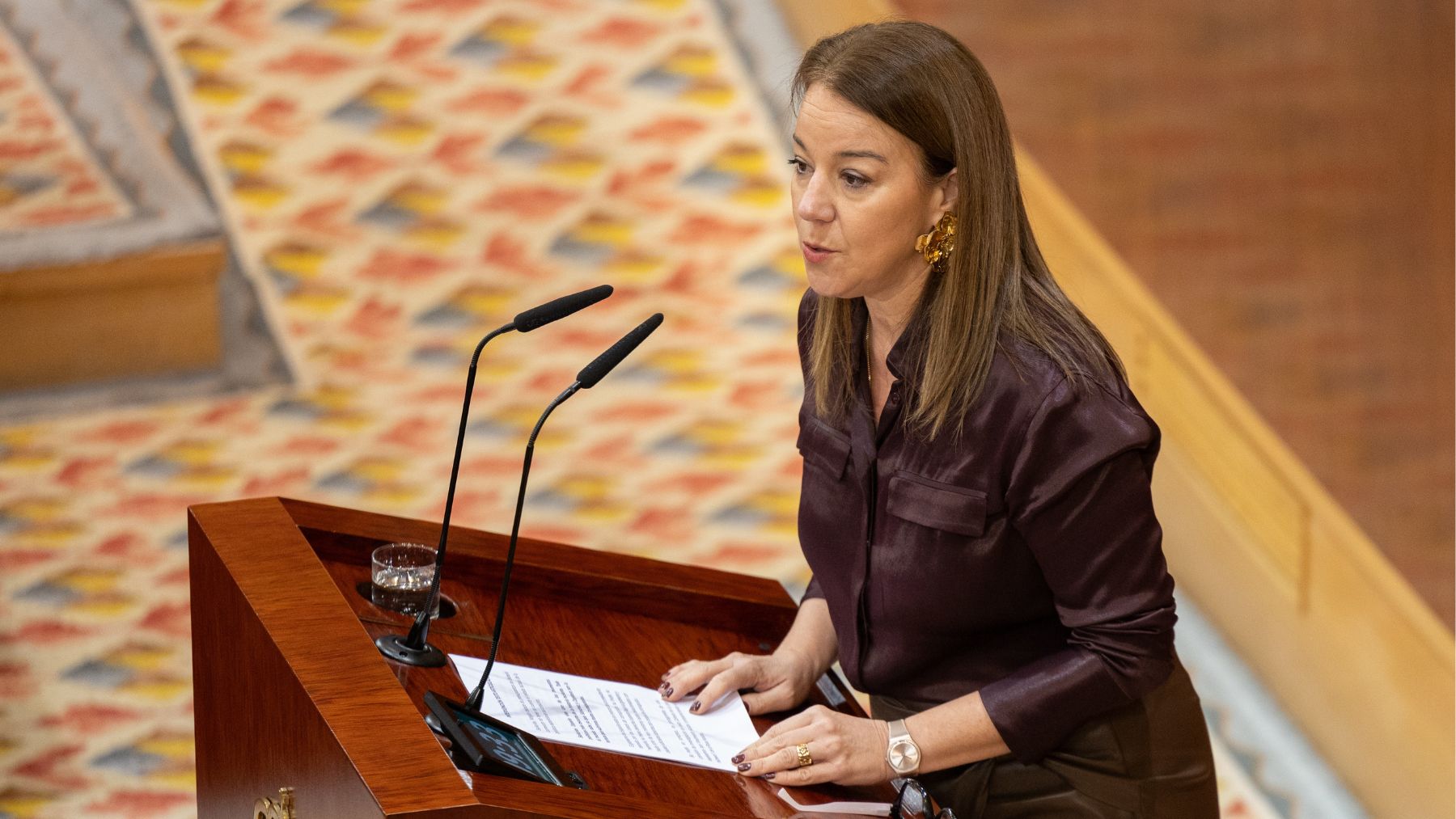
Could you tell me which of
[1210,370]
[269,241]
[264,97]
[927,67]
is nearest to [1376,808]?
Result: [1210,370]

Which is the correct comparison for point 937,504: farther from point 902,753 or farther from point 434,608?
point 434,608

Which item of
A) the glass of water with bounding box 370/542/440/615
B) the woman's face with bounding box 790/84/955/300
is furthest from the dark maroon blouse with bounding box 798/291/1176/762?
the glass of water with bounding box 370/542/440/615

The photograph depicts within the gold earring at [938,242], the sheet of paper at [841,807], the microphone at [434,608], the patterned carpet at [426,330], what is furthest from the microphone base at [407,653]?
the patterned carpet at [426,330]

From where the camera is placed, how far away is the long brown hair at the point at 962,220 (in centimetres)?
173

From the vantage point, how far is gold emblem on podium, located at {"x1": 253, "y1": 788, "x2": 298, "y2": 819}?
5.42 feet

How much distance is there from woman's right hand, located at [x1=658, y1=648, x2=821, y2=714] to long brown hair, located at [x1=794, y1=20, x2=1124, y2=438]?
0.30 m

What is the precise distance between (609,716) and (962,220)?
587mm

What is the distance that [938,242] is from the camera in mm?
1810

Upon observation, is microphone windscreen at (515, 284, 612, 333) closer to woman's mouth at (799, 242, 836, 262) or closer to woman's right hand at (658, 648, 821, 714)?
woman's mouth at (799, 242, 836, 262)

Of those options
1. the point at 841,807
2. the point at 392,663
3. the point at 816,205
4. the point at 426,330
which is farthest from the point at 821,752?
the point at 426,330

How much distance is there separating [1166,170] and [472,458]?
1.80 metres

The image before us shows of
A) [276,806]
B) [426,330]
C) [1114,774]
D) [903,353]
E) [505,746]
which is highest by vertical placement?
[903,353]

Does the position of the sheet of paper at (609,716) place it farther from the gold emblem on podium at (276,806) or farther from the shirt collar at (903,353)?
the shirt collar at (903,353)

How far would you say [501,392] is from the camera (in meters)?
4.73
